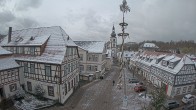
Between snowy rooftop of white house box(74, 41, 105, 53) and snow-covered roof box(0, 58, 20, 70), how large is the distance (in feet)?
70.1

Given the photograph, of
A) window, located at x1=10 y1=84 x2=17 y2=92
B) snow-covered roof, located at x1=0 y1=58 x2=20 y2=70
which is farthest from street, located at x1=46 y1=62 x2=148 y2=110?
snow-covered roof, located at x1=0 y1=58 x2=20 y2=70

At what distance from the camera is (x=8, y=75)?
2345 cm

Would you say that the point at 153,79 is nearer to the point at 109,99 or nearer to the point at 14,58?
the point at 109,99

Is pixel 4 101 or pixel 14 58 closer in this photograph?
pixel 4 101

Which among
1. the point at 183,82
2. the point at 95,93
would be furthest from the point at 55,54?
the point at 183,82

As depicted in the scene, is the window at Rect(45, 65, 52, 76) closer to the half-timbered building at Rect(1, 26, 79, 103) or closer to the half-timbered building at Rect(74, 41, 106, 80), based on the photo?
the half-timbered building at Rect(1, 26, 79, 103)

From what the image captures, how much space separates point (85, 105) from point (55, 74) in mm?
6814

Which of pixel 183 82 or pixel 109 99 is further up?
pixel 183 82

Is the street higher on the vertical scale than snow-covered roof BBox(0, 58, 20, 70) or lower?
lower

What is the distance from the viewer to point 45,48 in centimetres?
2512

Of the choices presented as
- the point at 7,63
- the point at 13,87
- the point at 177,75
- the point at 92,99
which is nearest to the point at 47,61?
the point at 7,63

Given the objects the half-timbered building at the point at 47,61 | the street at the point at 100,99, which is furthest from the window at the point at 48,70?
the street at the point at 100,99

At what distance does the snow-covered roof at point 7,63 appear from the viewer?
23.0 metres

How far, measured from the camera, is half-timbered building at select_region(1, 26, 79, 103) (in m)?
22.8
